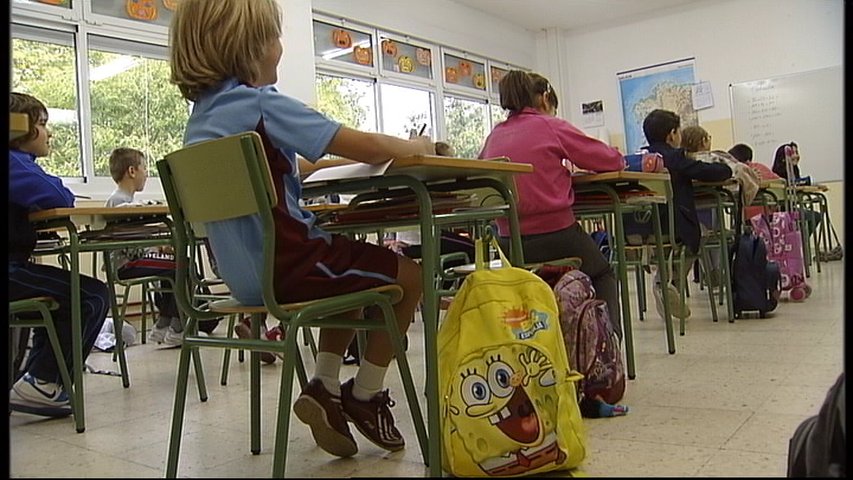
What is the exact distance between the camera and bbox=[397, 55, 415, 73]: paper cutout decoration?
711 cm

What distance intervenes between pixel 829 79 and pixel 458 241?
5322 mm

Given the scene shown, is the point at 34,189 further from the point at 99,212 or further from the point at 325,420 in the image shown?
the point at 325,420

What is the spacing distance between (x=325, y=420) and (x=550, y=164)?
45.2 inches

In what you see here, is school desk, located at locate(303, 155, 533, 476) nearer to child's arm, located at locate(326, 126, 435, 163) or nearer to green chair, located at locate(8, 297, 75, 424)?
child's arm, located at locate(326, 126, 435, 163)

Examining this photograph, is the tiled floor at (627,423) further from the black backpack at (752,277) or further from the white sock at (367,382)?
the black backpack at (752,277)

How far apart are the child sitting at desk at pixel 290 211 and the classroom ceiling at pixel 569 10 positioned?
658 cm

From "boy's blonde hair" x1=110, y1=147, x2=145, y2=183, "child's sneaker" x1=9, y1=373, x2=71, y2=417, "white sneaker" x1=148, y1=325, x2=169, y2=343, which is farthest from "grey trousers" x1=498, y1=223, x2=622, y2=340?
"boy's blonde hair" x1=110, y1=147, x2=145, y2=183

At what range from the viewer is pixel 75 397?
6.40 feet

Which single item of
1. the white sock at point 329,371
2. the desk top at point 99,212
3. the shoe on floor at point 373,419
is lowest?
the shoe on floor at point 373,419

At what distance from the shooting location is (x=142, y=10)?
5.04m

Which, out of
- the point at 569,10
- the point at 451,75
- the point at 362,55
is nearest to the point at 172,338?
the point at 362,55

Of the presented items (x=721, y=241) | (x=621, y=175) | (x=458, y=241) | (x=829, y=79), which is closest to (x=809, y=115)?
(x=829, y=79)

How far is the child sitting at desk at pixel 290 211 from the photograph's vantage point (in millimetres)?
1345

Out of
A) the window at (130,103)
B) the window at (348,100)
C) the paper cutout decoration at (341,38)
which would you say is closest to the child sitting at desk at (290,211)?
the window at (130,103)
